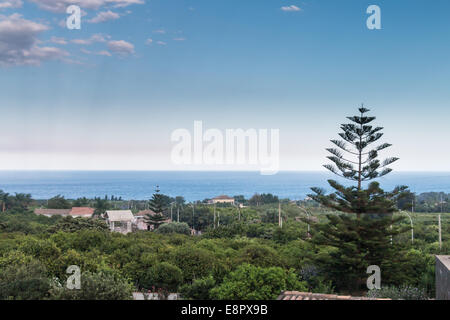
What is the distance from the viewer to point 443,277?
22.4 ft

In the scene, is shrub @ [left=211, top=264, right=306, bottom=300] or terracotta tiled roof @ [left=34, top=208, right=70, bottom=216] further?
terracotta tiled roof @ [left=34, top=208, right=70, bottom=216]

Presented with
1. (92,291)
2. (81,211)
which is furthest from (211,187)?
(92,291)

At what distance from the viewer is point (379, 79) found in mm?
17641

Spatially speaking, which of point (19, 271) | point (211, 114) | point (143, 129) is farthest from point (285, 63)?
point (19, 271)

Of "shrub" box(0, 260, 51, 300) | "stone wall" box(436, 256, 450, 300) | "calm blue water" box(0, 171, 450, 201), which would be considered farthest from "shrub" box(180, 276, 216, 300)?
"calm blue water" box(0, 171, 450, 201)

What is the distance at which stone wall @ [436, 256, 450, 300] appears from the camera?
6.46m

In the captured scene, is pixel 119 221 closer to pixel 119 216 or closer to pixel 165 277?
pixel 119 216

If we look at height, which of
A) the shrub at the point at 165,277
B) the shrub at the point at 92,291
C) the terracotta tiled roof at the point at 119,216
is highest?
the shrub at the point at 92,291

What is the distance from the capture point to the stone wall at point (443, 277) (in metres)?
6.46

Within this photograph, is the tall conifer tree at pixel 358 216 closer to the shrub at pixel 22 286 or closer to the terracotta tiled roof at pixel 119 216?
the shrub at pixel 22 286

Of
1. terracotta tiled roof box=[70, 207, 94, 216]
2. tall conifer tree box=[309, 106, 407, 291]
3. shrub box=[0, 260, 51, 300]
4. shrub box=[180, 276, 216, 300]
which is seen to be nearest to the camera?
shrub box=[0, 260, 51, 300]

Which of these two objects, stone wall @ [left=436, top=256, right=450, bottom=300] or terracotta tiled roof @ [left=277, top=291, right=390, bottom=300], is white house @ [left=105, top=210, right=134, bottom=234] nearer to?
stone wall @ [left=436, top=256, right=450, bottom=300]

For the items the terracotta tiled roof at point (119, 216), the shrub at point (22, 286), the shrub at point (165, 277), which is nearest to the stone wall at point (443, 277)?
the shrub at point (165, 277)

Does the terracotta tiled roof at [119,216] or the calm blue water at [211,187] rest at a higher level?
the terracotta tiled roof at [119,216]
